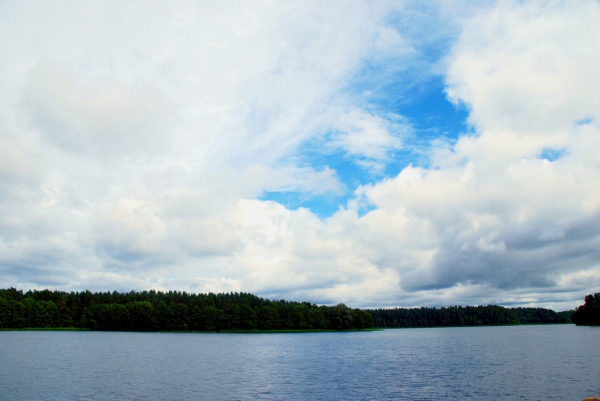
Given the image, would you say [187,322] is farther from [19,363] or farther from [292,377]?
[292,377]

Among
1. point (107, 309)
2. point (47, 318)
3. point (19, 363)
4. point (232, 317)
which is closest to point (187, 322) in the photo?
point (232, 317)

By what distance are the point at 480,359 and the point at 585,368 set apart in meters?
21.8

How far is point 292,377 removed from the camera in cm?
5925

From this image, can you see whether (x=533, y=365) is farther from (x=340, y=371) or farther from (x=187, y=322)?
(x=187, y=322)

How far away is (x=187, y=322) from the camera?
198 meters

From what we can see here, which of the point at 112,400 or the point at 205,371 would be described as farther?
the point at 205,371

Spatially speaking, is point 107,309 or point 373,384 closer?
point 373,384

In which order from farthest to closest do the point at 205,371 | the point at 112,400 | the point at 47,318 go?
the point at 47,318
the point at 205,371
the point at 112,400

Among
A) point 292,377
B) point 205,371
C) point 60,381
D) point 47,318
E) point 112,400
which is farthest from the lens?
point 47,318

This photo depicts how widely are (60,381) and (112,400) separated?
579 inches

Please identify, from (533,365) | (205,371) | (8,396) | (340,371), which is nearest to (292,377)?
(340,371)

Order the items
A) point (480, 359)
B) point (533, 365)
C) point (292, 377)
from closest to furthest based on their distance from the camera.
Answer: point (292, 377), point (533, 365), point (480, 359)

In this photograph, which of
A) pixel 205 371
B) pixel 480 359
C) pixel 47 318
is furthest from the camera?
pixel 47 318

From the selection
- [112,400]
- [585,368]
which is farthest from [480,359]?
[112,400]
